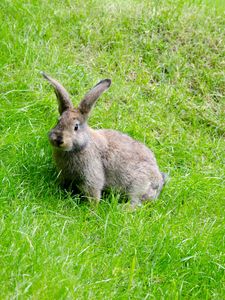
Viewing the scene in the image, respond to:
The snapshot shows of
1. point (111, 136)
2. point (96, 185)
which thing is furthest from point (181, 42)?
point (96, 185)

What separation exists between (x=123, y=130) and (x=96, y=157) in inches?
45.0

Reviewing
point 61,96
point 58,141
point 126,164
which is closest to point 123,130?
point 126,164

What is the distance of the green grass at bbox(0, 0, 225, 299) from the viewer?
4.84 meters

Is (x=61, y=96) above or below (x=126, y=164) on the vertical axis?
above

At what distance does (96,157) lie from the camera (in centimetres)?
657

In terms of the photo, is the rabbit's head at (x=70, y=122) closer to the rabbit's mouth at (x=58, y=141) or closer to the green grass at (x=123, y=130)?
the rabbit's mouth at (x=58, y=141)

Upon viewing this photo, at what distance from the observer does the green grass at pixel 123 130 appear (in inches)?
191

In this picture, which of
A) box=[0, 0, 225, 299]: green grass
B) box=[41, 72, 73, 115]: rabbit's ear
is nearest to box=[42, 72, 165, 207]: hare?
box=[41, 72, 73, 115]: rabbit's ear

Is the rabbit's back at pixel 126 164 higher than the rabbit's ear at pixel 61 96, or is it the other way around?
the rabbit's ear at pixel 61 96

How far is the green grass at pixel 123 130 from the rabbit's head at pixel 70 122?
19.7 inches

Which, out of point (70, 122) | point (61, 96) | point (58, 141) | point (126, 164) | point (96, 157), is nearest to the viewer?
point (58, 141)

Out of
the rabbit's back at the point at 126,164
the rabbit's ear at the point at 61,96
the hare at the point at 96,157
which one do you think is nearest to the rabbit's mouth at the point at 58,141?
the hare at the point at 96,157

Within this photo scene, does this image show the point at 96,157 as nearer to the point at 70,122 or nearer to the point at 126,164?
the point at 126,164

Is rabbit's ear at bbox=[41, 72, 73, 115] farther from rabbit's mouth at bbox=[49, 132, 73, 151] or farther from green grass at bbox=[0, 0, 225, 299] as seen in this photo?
green grass at bbox=[0, 0, 225, 299]
